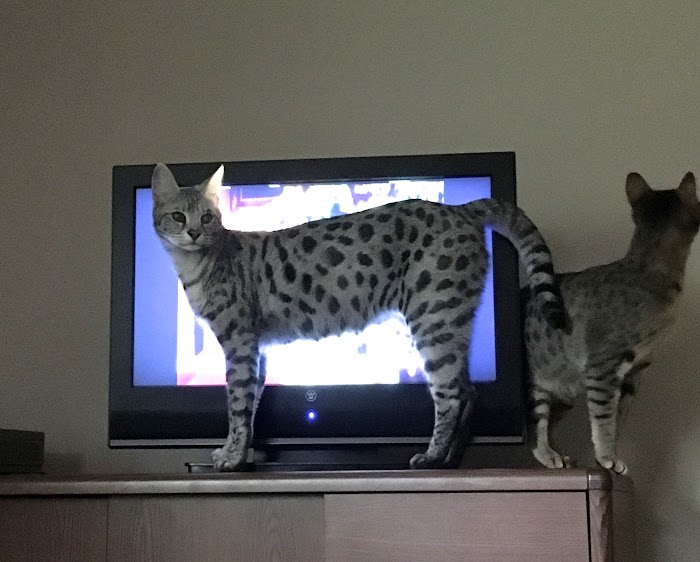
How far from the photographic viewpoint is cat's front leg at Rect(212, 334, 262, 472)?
1.47 metres

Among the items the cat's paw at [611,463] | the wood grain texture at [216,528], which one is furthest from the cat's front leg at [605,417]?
the wood grain texture at [216,528]

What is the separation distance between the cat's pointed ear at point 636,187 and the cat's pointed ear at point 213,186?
2.31ft

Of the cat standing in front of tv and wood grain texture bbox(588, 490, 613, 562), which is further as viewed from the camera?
the cat standing in front of tv

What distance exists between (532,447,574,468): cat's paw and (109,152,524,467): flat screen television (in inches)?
1.6

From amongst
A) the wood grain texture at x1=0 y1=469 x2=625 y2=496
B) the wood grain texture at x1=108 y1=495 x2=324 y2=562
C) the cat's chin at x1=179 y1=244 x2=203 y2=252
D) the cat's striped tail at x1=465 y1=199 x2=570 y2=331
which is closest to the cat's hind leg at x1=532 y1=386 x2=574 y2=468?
the cat's striped tail at x1=465 y1=199 x2=570 y2=331

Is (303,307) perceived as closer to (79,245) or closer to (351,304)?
(351,304)

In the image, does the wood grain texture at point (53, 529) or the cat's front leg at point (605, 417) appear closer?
the wood grain texture at point (53, 529)

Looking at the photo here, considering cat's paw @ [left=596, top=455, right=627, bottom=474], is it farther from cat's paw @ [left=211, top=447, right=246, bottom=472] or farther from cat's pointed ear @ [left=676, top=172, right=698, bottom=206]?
cat's paw @ [left=211, top=447, right=246, bottom=472]

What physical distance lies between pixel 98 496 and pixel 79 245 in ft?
2.46

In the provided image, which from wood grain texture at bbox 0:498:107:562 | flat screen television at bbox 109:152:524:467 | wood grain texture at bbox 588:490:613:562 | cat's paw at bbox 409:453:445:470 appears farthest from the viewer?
flat screen television at bbox 109:152:524:467

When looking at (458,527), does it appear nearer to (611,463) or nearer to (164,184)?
(611,463)

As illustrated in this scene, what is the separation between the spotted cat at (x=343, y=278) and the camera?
1454mm

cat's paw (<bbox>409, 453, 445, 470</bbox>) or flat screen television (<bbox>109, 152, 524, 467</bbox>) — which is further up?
flat screen television (<bbox>109, 152, 524, 467</bbox>)

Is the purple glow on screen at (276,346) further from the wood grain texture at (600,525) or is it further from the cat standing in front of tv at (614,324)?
the wood grain texture at (600,525)
